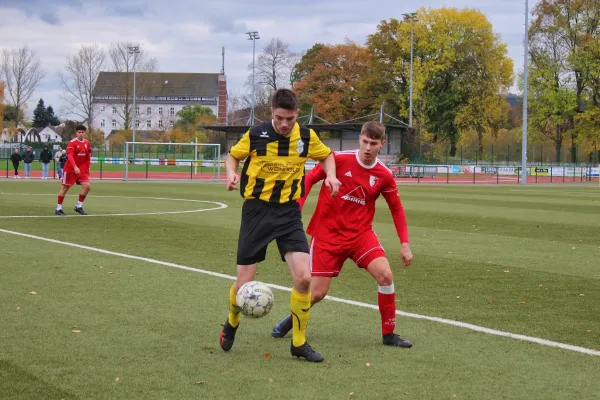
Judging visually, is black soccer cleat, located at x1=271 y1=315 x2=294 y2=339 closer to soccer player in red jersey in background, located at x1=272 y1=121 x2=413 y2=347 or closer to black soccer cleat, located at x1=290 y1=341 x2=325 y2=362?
soccer player in red jersey in background, located at x1=272 y1=121 x2=413 y2=347

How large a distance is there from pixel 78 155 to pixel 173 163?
112 feet

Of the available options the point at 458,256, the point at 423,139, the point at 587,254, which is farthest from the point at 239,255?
the point at 423,139

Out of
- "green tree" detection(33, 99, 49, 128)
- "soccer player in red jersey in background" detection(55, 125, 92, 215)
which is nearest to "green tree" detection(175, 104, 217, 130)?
"green tree" detection(33, 99, 49, 128)

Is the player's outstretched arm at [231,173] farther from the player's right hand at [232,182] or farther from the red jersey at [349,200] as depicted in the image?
the red jersey at [349,200]

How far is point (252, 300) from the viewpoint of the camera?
613 centimetres

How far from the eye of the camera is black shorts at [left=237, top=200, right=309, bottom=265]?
6.20 m

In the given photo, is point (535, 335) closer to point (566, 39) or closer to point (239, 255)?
point (239, 255)

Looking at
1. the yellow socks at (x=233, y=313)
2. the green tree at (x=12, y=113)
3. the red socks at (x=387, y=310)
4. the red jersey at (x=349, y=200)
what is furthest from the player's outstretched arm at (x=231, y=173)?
the green tree at (x=12, y=113)

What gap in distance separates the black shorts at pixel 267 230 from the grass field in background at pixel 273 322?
818mm

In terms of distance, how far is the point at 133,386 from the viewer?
5238 mm

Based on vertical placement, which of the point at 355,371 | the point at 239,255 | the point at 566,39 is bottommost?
the point at 355,371

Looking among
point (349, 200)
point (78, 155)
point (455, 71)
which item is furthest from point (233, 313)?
point (455, 71)

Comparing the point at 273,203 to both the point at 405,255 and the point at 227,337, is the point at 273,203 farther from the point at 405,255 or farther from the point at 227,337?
the point at 405,255

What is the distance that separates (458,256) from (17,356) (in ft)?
26.2
